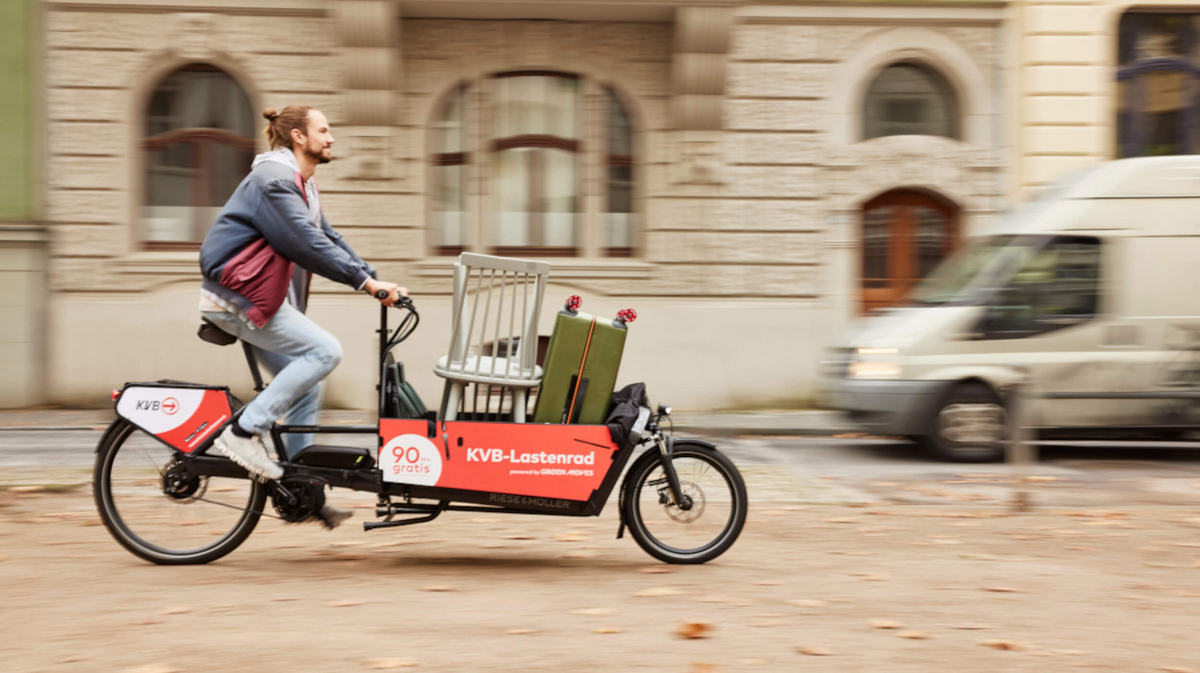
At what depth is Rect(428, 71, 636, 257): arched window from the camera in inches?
522

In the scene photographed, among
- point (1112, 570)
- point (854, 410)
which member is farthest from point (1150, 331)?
point (1112, 570)

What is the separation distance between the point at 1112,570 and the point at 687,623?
2.16 metres

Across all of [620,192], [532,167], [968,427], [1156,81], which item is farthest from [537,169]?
[1156,81]

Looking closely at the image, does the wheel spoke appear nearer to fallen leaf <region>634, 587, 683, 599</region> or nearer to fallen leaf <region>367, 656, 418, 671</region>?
fallen leaf <region>367, 656, 418, 671</region>

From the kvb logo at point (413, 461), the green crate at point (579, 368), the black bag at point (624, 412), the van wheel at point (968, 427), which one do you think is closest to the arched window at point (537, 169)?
the van wheel at point (968, 427)

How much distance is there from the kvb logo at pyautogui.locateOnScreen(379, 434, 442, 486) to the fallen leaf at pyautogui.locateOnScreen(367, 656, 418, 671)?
1.31m

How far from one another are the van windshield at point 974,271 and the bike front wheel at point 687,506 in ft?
16.2

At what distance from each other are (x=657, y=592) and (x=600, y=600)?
26 centimetres

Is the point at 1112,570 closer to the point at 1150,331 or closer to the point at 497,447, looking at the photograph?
the point at 497,447

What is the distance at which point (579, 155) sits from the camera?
13.5 m

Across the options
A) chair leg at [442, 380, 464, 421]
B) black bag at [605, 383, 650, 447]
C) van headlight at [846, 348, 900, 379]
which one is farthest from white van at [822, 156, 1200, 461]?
chair leg at [442, 380, 464, 421]

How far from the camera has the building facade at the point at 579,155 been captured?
12.7 meters

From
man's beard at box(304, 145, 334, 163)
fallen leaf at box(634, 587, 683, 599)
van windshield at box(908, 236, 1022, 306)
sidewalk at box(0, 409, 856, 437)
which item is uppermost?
man's beard at box(304, 145, 334, 163)

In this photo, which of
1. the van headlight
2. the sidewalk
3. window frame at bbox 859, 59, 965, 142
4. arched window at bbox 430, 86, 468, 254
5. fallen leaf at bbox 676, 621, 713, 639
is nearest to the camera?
fallen leaf at bbox 676, 621, 713, 639
